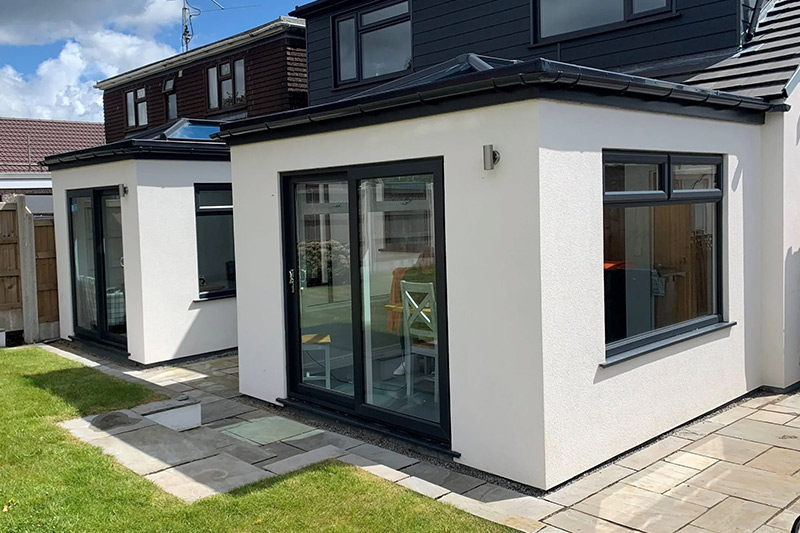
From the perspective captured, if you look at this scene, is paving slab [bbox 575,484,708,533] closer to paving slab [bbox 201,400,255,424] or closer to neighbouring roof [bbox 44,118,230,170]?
paving slab [bbox 201,400,255,424]

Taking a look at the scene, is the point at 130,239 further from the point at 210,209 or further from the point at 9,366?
the point at 9,366

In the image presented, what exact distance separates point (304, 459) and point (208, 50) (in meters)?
17.6

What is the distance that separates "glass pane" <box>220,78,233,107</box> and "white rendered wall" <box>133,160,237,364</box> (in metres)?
11.5

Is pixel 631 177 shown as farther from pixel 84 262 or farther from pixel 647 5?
pixel 84 262

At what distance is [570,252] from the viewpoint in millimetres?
4914

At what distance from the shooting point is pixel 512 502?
4.62m

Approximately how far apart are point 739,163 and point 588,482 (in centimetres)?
351

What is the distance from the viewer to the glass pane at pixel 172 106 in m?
22.3

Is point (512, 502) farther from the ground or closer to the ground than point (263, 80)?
closer to the ground

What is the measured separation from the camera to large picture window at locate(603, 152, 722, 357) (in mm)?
5457

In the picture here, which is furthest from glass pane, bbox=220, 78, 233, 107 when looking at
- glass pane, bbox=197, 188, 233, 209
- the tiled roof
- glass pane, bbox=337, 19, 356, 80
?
glass pane, bbox=197, 188, 233, 209

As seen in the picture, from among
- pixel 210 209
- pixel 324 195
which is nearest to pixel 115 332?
pixel 210 209

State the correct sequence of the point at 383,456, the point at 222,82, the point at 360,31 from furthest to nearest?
the point at 222,82, the point at 360,31, the point at 383,456

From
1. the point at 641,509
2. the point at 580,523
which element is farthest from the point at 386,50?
the point at 580,523
